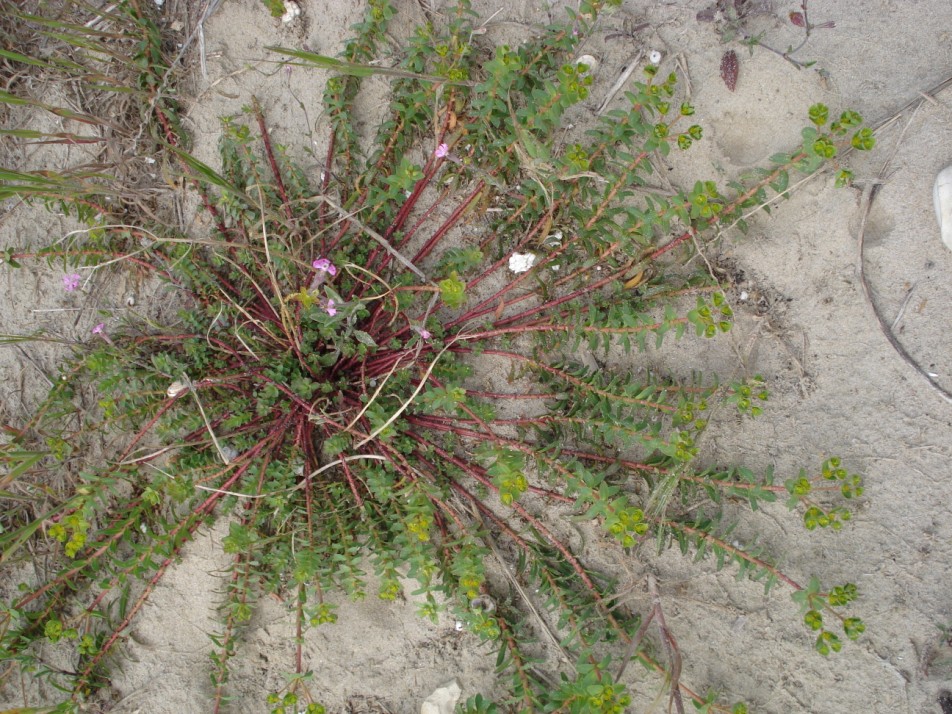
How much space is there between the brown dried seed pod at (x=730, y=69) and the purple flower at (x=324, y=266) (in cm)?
206

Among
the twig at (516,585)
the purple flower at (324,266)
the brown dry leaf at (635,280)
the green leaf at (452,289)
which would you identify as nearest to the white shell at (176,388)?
the purple flower at (324,266)

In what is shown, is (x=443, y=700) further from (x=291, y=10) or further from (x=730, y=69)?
(x=291, y=10)

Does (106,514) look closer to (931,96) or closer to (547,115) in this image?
(547,115)

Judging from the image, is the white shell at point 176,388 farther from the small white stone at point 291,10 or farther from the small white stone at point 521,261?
the small white stone at point 291,10

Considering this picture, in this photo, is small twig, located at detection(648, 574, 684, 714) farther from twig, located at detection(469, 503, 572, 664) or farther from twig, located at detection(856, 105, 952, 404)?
twig, located at detection(856, 105, 952, 404)

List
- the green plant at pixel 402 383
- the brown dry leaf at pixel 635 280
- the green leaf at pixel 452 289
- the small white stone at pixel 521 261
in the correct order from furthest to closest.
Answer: the small white stone at pixel 521 261
the brown dry leaf at pixel 635 280
the green plant at pixel 402 383
the green leaf at pixel 452 289

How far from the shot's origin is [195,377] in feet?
10.4

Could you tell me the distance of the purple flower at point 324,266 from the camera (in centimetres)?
294

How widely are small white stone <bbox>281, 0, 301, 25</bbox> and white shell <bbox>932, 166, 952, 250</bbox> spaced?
124 inches

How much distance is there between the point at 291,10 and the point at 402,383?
1.96 metres

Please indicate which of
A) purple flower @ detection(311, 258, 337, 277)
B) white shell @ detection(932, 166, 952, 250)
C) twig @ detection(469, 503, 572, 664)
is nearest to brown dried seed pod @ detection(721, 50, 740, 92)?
white shell @ detection(932, 166, 952, 250)

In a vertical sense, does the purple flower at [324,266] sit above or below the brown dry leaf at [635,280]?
above

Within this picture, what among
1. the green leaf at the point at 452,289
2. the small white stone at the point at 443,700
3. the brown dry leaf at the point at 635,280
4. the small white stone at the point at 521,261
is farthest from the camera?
the small white stone at the point at 443,700

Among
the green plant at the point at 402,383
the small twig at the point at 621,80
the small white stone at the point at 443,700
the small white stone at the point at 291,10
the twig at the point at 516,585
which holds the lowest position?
the small white stone at the point at 443,700
